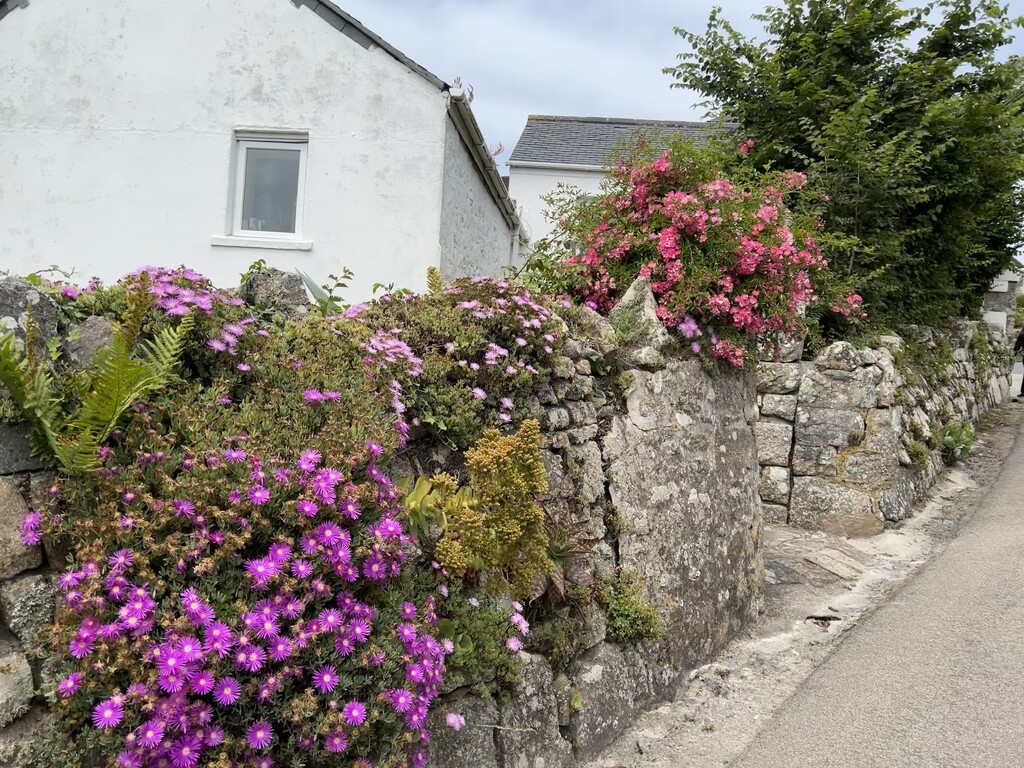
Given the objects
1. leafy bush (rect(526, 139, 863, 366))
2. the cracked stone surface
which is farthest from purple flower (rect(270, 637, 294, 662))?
leafy bush (rect(526, 139, 863, 366))

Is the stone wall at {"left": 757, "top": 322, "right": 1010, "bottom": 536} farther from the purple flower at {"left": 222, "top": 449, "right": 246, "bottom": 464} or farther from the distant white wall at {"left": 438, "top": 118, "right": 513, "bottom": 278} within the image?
the purple flower at {"left": 222, "top": 449, "right": 246, "bottom": 464}

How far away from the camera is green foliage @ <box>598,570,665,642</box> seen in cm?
349

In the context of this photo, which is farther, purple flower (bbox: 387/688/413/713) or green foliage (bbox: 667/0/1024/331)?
green foliage (bbox: 667/0/1024/331)

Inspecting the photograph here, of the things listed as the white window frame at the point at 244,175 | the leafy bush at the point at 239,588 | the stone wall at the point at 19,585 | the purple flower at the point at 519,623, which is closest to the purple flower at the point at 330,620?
the leafy bush at the point at 239,588

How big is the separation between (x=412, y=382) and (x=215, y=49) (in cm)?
652

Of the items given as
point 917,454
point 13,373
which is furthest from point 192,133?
point 917,454

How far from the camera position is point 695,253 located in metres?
4.44

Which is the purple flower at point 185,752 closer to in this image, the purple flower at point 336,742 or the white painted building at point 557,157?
the purple flower at point 336,742

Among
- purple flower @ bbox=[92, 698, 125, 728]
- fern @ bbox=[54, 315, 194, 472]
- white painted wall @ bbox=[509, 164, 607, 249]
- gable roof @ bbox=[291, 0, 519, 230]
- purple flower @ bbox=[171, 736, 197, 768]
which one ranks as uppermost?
white painted wall @ bbox=[509, 164, 607, 249]

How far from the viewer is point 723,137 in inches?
364

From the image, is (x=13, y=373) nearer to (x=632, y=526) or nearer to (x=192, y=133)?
(x=632, y=526)

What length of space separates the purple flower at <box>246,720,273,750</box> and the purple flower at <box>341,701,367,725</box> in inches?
7.5

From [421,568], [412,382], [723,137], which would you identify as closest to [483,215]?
[723,137]

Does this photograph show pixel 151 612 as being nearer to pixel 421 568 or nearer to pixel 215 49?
pixel 421 568
